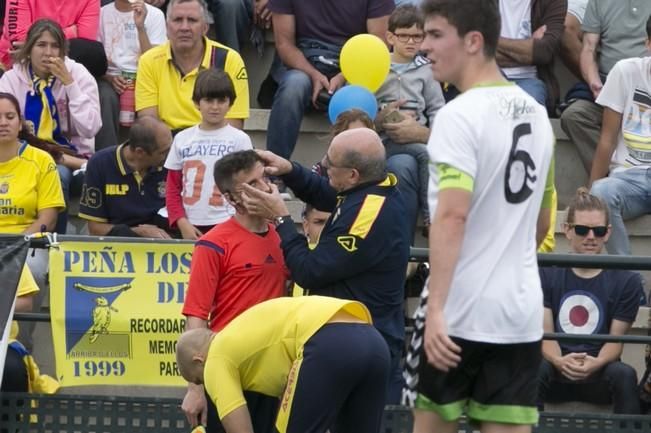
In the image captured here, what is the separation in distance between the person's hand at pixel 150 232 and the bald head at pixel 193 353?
8.64ft

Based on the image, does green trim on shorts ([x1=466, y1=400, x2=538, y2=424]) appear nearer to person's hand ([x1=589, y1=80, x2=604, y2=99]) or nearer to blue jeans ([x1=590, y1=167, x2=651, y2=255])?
blue jeans ([x1=590, y1=167, x2=651, y2=255])

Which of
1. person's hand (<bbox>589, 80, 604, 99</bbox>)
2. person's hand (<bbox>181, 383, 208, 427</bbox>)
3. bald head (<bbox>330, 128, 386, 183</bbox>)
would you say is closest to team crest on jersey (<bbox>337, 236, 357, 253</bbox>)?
bald head (<bbox>330, 128, 386, 183</bbox>)

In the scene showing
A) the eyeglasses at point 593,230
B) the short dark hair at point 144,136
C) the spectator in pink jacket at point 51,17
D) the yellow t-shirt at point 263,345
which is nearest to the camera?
the yellow t-shirt at point 263,345

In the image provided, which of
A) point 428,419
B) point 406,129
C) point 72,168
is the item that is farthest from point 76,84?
point 428,419

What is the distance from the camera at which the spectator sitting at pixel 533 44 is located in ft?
32.3

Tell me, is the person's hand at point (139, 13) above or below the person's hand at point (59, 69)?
above

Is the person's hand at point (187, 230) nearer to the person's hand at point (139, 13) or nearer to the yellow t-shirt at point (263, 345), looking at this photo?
the person's hand at point (139, 13)

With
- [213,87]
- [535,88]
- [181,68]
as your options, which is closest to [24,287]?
[213,87]

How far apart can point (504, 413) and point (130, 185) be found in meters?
4.25

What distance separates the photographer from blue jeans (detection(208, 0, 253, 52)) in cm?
1011

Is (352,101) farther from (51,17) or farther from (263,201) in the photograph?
(51,17)

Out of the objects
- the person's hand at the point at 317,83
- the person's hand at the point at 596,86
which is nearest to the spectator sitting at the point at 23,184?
the person's hand at the point at 317,83

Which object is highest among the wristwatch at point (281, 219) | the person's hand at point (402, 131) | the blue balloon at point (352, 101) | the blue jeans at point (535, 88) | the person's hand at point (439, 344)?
the person's hand at point (439, 344)

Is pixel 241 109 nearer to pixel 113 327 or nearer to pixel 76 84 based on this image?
pixel 76 84
